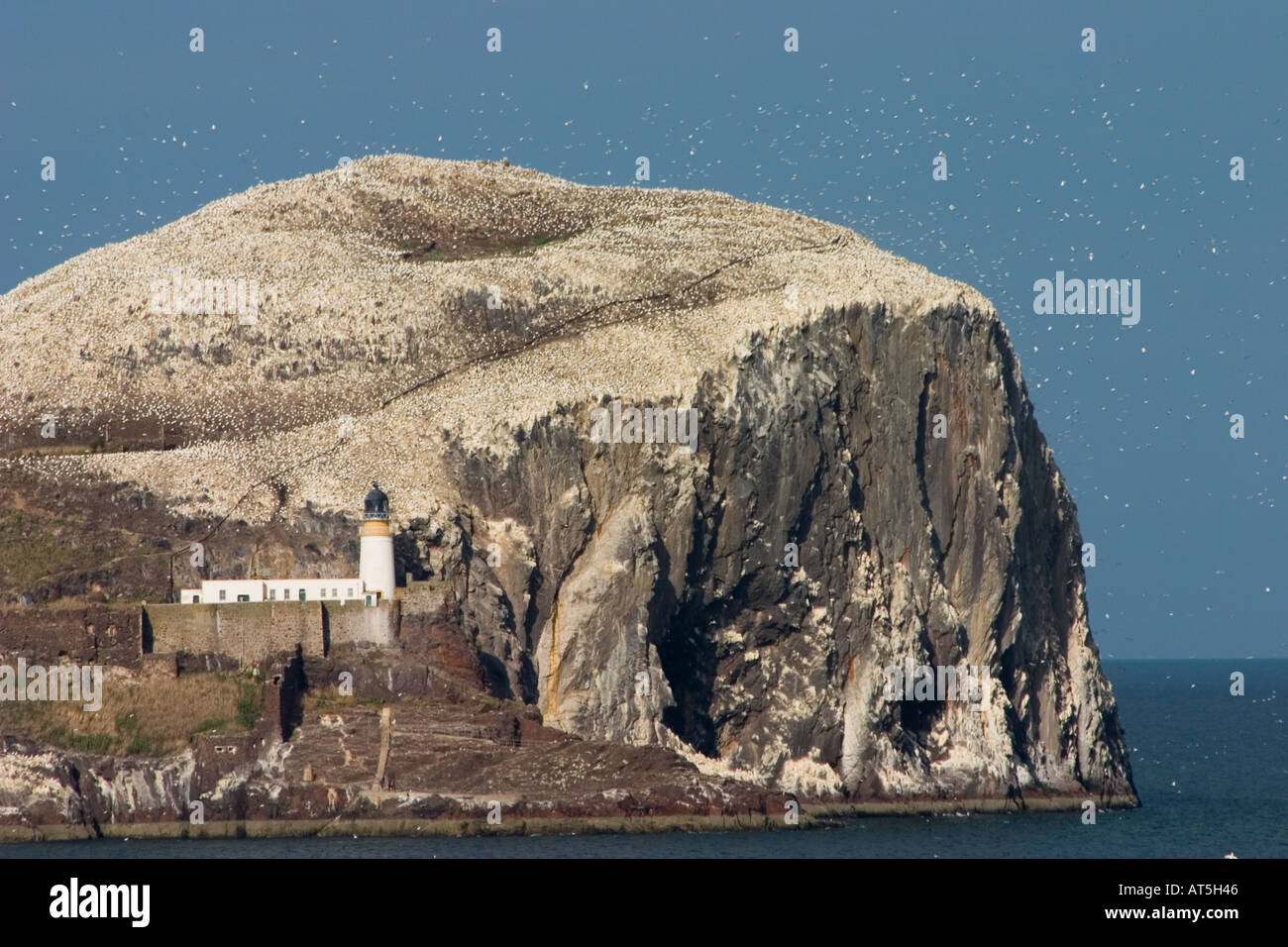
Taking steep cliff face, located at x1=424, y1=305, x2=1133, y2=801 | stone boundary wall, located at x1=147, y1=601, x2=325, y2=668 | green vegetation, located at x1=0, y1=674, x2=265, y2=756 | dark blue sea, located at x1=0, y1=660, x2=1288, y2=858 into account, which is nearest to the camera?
dark blue sea, located at x1=0, y1=660, x2=1288, y2=858

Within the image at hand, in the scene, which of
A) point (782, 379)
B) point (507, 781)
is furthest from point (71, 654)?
point (782, 379)

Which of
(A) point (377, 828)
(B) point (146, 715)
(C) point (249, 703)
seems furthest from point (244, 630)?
(A) point (377, 828)

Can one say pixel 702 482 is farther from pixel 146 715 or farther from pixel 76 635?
pixel 76 635

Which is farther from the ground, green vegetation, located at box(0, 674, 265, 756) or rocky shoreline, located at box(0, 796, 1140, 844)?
green vegetation, located at box(0, 674, 265, 756)

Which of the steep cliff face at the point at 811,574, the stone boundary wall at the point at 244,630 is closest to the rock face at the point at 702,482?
the steep cliff face at the point at 811,574

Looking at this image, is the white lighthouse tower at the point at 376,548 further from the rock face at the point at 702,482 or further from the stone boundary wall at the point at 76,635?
the stone boundary wall at the point at 76,635

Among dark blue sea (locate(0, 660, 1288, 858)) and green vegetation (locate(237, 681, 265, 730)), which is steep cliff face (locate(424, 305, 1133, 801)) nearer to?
dark blue sea (locate(0, 660, 1288, 858))

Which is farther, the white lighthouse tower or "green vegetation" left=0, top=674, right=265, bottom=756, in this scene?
the white lighthouse tower

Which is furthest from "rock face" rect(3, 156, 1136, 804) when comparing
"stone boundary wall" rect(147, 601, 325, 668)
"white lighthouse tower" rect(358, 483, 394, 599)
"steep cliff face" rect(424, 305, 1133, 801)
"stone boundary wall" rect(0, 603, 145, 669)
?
"stone boundary wall" rect(0, 603, 145, 669)
